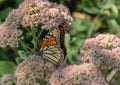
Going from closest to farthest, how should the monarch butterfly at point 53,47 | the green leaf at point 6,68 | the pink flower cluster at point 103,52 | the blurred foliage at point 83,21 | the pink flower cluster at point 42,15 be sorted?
the pink flower cluster at point 103,52, the pink flower cluster at point 42,15, the monarch butterfly at point 53,47, the green leaf at point 6,68, the blurred foliage at point 83,21

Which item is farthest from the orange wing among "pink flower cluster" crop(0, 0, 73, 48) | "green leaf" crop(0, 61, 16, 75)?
"green leaf" crop(0, 61, 16, 75)

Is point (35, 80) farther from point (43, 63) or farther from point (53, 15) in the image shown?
point (53, 15)

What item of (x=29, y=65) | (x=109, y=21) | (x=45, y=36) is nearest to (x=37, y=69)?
(x=29, y=65)

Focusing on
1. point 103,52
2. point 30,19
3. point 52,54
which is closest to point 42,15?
point 30,19

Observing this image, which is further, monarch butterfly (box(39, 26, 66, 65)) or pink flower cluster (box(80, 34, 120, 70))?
monarch butterfly (box(39, 26, 66, 65))

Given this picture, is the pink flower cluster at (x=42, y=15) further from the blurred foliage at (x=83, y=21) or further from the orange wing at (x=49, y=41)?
the blurred foliage at (x=83, y=21)

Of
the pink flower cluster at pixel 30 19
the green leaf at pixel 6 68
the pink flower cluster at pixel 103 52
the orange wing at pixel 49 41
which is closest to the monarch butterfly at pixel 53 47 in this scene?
the orange wing at pixel 49 41

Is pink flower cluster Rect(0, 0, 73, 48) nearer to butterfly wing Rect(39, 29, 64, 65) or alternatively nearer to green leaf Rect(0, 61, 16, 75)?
butterfly wing Rect(39, 29, 64, 65)
